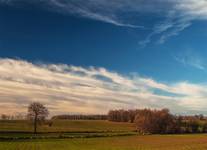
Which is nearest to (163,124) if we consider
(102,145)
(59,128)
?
(59,128)

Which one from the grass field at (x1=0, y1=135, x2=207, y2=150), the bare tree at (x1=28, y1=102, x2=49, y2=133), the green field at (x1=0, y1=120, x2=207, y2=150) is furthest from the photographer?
the bare tree at (x1=28, y1=102, x2=49, y2=133)

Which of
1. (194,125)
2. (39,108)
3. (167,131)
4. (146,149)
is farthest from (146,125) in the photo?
(146,149)

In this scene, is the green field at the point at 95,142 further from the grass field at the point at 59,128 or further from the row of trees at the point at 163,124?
the row of trees at the point at 163,124

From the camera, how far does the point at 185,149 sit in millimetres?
48500

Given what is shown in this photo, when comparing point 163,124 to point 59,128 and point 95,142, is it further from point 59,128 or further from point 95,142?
point 95,142

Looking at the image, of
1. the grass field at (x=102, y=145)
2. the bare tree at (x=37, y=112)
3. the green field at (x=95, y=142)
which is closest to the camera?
the grass field at (x=102, y=145)

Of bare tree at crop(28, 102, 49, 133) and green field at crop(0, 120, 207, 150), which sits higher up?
bare tree at crop(28, 102, 49, 133)

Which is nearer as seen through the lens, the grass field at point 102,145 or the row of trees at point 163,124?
the grass field at point 102,145

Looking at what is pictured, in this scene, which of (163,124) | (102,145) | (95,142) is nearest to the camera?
(102,145)

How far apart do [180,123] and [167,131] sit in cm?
1023

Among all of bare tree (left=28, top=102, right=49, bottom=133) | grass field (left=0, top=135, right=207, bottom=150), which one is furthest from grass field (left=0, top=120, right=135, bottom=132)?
grass field (left=0, top=135, right=207, bottom=150)

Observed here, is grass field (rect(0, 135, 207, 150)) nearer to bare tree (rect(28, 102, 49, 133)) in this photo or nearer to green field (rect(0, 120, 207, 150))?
green field (rect(0, 120, 207, 150))

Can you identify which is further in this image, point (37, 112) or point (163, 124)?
point (163, 124)

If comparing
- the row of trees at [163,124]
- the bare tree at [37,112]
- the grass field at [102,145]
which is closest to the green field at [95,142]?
the grass field at [102,145]
